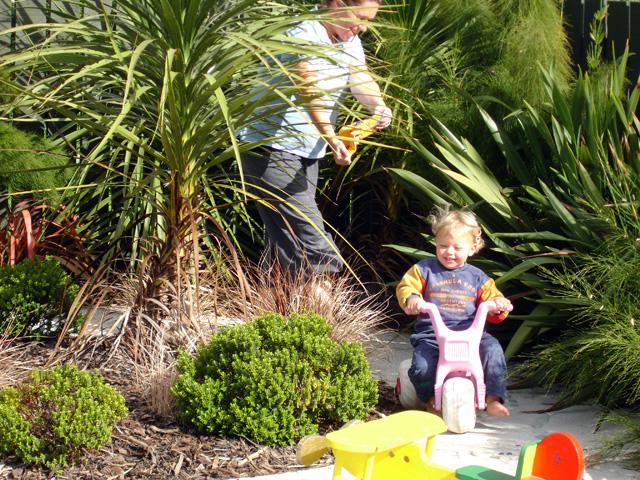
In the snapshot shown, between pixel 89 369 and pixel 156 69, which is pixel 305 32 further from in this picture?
pixel 89 369

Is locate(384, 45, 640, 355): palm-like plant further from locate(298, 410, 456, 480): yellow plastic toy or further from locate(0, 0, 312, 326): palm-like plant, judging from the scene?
locate(298, 410, 456, 480): yellow plastic toy

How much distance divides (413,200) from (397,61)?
88 centimetres

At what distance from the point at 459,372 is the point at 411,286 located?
18.4 inches

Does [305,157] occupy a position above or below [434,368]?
above

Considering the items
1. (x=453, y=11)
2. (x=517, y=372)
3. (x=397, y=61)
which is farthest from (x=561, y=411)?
(x=453, y=11)

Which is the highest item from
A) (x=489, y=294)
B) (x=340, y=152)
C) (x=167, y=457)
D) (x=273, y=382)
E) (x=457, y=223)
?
(x=340, y=152)

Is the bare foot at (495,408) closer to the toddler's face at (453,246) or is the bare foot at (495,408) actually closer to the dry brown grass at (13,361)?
the toddler's face at (453,246)

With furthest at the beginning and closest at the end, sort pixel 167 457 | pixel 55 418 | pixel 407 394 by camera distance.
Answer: pixel 407 394
pixel 167 457
pixel 55 418

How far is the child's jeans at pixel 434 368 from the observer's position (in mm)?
4305

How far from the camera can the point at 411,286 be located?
4.46 m

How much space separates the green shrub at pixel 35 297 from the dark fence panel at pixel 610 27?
3.90 meters

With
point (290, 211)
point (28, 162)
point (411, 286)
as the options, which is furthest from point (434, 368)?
point (28, 162)

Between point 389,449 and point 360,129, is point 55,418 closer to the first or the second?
point 389,449

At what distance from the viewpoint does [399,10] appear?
247 inches
